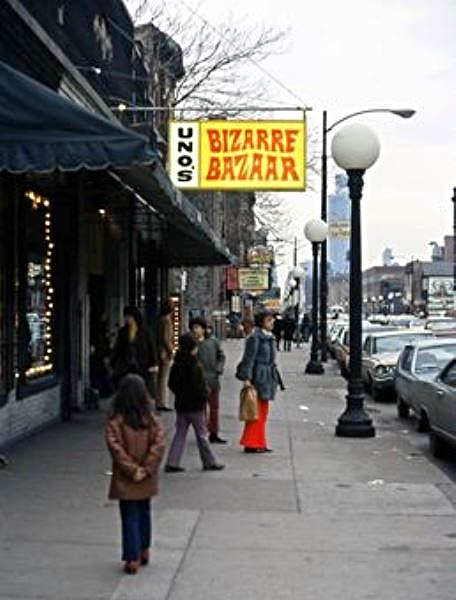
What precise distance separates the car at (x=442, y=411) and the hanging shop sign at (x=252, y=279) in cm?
4236

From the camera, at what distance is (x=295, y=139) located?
54.1 feet

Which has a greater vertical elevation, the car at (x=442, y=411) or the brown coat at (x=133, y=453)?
the brown coat at (x=133, y=453)

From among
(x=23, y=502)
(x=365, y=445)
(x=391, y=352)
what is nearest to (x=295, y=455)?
(x=365, y=445)

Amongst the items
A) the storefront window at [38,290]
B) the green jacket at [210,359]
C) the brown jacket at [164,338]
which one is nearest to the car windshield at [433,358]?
the brown jacket at [164,338]

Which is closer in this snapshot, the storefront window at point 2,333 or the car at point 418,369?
the storefront window at point 2,333

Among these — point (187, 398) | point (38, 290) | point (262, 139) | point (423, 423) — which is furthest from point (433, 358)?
point (187, 398)

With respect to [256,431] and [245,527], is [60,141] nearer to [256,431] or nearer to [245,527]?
[245,527]

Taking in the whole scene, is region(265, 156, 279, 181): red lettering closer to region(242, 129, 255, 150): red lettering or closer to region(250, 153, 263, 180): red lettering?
region(250, 153, 263, 180): red lettering

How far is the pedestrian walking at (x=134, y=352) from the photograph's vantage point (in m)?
14.0

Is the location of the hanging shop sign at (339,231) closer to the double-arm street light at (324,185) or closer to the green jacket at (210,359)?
the double-arm street light at (324,185)

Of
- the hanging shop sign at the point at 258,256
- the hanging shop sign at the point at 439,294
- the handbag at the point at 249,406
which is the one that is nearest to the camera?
the handbag at the point at 249,406

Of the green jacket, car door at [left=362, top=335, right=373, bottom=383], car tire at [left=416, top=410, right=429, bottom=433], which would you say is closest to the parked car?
car door at [left=362, top=335, right=373, bottom=383]

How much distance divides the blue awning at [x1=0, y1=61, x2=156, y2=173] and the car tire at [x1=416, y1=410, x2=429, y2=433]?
7.37 metres

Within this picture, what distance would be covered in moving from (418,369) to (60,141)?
993cm
